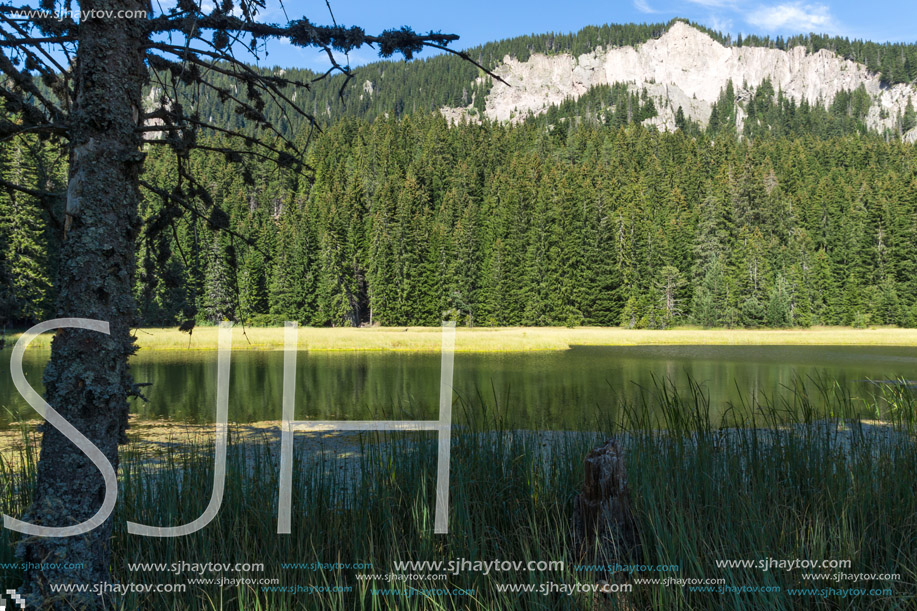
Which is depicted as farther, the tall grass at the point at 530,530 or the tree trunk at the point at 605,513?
the tree trunk at the point at 605,513

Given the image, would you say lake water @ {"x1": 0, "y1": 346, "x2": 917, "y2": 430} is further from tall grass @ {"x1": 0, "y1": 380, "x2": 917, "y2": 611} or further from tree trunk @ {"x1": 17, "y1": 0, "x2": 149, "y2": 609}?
tree trunk @ {"x1": 17, "y1": 0, "x2": 149, "y2": 609}

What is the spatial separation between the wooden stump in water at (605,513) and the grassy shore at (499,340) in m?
24.1

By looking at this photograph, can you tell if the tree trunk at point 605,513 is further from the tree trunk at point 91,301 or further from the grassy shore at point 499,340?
the grassy shore at point 499,340

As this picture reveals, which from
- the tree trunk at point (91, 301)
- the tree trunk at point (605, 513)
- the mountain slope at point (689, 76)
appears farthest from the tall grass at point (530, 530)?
the mountain slope at point (689, 76)

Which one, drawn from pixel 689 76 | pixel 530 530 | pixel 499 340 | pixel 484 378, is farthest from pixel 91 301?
pixel 689 76

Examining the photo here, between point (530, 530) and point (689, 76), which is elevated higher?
point (689, 76)

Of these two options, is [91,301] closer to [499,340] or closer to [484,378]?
[484,378]

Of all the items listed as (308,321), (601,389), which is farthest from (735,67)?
(601,389)

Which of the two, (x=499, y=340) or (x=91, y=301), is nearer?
(x=91, y=301)

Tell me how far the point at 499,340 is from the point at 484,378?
1418cm

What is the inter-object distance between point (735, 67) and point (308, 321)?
445 feet

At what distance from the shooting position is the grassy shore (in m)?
29.2

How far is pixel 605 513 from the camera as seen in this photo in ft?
7.79

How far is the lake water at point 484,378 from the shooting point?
37.7 ft
